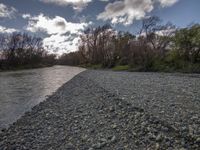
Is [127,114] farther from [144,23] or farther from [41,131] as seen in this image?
[144,23]

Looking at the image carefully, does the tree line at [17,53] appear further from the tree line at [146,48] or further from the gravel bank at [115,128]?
the gravel bank at [115,128]

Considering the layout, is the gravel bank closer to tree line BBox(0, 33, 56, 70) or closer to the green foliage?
the green foliage

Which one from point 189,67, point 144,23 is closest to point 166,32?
point 144,23

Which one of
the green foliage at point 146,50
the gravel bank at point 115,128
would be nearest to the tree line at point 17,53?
the green foliage at point 146,50

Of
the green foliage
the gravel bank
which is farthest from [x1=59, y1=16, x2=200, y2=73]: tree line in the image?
the gravel bank

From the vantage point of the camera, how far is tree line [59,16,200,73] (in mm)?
35812

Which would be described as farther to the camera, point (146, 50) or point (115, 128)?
point (146, 50)

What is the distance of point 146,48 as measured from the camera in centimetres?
4594

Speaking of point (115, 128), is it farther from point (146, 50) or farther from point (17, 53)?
point (17, 53)

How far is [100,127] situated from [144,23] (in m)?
52.6

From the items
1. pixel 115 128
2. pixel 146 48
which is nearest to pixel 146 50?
pixel 146 48

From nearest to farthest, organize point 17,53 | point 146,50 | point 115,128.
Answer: point 115,128, point 146,50, point 17,53

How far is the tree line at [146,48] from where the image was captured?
1410 inches

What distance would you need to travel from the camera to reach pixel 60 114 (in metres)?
11.3
